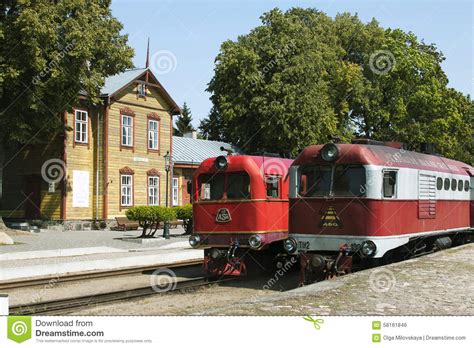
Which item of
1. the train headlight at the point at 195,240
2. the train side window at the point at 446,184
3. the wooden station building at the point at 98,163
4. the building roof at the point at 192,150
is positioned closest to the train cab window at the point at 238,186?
the train headlight at the point at 195,240

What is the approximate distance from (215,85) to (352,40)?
578 inches

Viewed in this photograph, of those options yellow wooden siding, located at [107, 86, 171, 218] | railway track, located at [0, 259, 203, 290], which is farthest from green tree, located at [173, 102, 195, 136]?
railway track, located at [0, 259, 203, 290]

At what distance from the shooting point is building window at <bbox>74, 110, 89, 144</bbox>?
98.5ft

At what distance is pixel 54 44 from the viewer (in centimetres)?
2344

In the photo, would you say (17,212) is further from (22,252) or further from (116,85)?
(22,252)

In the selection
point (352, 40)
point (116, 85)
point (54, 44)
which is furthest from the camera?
point (352, 40)

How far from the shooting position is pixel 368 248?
11289 millimetres

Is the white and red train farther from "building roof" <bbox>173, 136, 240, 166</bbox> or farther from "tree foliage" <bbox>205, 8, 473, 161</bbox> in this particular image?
"tree foliage" <bbox>205, 8, 473, 161</bbox>

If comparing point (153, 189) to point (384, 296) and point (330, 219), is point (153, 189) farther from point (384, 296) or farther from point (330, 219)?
point (384, 296)

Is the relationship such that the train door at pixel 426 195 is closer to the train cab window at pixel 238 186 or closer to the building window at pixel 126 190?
the train cab window at pixel 238 186

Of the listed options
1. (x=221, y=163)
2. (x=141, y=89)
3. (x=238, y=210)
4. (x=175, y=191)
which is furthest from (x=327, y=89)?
(x=238, y=210)
